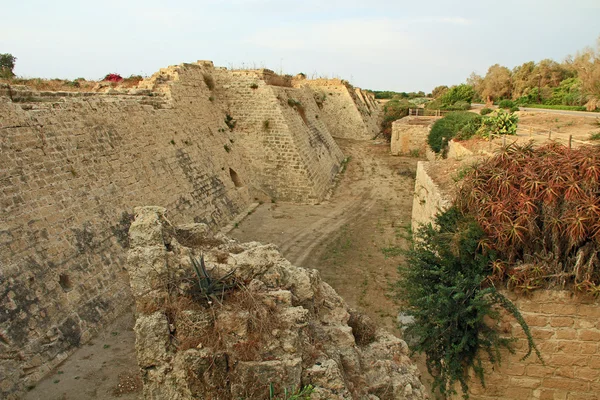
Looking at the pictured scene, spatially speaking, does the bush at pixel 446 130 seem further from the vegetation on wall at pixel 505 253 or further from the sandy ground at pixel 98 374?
the sandy ground at pixel 98 374

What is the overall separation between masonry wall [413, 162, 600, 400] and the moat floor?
6.49ft

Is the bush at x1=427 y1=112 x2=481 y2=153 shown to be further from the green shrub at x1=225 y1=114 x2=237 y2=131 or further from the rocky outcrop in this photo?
the rocky outcrop

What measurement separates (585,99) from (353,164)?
16.7 metres

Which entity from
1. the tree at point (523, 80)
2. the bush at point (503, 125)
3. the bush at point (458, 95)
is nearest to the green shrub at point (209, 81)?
the bush at point (503, 125)

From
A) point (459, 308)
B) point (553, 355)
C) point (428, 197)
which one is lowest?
point (553, 355)

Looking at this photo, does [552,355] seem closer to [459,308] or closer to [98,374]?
[459,308]

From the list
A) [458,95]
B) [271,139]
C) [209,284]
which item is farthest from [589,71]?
[209,284]

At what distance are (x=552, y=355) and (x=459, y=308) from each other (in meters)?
1.35

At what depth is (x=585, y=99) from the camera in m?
26.1

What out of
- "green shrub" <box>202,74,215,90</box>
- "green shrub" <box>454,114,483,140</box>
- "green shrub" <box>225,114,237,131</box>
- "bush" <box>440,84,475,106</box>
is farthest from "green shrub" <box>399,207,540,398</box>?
"bush" <box>440,84,475,106</box>

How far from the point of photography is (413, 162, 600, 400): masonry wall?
4844 millimetres

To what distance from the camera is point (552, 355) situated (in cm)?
502

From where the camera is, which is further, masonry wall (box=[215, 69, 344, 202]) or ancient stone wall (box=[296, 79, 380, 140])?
ancient stone wall (box=[296, 79, 380, 140])

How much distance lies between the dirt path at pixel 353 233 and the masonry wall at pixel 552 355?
177cm
